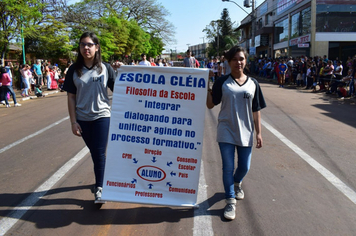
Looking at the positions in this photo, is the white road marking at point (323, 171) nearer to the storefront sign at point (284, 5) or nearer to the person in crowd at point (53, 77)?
the person in crowd at point (53, 77)

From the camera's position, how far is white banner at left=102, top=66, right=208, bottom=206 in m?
3.64

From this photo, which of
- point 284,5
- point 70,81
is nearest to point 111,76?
point 70,81

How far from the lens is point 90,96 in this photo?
149 inches

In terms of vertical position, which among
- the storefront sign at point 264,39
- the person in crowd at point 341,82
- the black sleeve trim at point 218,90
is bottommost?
the person in crowd at point 341,82

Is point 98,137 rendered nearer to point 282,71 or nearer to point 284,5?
point 282,71

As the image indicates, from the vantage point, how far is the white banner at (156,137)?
11.9 ft

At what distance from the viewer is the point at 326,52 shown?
2836 centimetres

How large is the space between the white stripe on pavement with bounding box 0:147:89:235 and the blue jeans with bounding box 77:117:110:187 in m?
0.92

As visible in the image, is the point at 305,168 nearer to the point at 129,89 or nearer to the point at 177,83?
the point at 177,83

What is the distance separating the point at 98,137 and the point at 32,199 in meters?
1.30

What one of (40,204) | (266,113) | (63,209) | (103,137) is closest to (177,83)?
(103,137)

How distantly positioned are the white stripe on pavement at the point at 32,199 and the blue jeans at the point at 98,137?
3.03 feet

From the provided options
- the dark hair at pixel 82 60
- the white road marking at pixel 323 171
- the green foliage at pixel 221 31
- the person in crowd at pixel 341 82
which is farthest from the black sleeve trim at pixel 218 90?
the green foliage at pixel 221 31

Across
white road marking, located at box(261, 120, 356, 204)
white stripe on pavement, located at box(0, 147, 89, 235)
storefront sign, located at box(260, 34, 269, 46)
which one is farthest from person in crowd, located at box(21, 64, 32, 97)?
storefront sign, located at box(260, 34, 269, 46)
